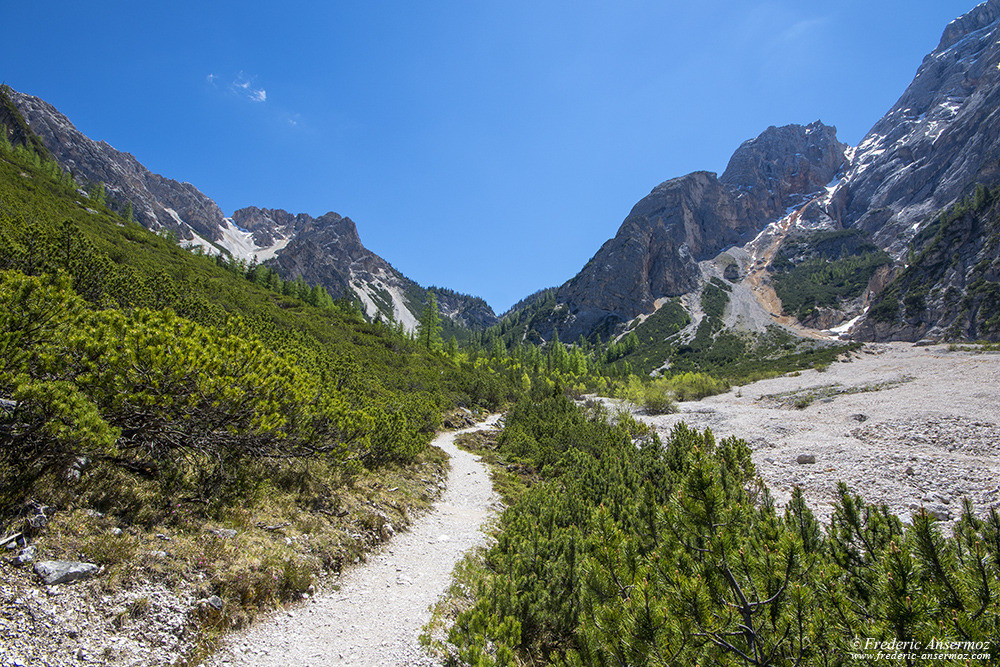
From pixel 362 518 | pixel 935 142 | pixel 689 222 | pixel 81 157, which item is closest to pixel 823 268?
pixel 689 222

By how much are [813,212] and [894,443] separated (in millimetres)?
201813

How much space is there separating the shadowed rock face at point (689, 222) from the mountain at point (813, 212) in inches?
19.7

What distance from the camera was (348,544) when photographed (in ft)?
23.6

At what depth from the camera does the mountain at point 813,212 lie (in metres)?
114

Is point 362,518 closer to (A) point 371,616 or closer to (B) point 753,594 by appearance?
(A) point 371,616

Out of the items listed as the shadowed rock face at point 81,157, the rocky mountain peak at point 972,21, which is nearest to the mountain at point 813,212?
the rocky mountain peak at point 972,21

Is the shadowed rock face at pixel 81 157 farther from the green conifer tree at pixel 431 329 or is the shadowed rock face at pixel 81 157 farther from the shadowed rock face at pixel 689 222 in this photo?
the shadowed rock face at pixel 689 222

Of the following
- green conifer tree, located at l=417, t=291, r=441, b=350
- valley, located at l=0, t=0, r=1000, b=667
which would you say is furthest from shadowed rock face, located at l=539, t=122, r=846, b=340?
valley, located at l=0, t=0, r=1000, b=667

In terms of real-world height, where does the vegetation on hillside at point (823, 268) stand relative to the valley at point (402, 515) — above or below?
above

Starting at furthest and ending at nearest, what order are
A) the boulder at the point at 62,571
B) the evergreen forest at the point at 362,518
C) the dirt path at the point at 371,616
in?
the dirt path at the point at 371,616 < the boulder at the point at 62,571 < the evergreen forest at the point at 362,518

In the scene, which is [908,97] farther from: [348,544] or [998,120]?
[348,544]

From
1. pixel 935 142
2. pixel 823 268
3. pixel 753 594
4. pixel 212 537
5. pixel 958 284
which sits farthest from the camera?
pixel 935 142

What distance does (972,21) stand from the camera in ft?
572

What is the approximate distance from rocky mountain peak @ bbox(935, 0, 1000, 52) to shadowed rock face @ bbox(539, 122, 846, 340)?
182ft
